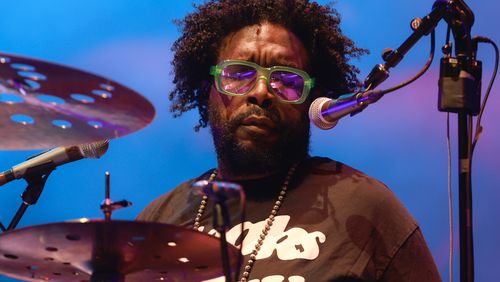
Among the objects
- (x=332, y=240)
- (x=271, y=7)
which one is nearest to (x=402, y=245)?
(x=332, y=240)

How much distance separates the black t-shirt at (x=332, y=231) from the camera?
6.00ft

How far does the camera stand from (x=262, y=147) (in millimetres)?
2146

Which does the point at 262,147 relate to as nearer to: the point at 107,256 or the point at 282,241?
the point at 282,241

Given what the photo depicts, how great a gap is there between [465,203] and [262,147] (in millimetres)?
799

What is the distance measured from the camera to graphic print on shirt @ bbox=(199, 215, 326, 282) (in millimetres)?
1850

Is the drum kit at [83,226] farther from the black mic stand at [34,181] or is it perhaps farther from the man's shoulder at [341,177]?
the man's shoulder at [341,177]

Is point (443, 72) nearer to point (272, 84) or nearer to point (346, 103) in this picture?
point (346, 103)

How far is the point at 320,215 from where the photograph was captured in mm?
1957

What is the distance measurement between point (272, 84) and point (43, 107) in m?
0.99

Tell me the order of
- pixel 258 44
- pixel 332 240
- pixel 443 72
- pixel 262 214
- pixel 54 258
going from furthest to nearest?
pixel 258 44 < pixel 262 214 < pixel 332 240 < pixel 443 72 < pixel 54 258

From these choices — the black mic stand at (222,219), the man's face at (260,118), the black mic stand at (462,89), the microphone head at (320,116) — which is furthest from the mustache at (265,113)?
the black mic stand at (222,219)

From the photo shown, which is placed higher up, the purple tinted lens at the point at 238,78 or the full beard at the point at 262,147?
the purple tinted lens at the point at 238,78

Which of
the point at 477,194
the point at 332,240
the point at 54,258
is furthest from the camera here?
the point at 477,194

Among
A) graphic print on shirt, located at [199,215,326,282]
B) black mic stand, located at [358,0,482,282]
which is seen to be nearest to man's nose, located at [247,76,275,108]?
graphic print on shirt, located at [199,215,326,282]
